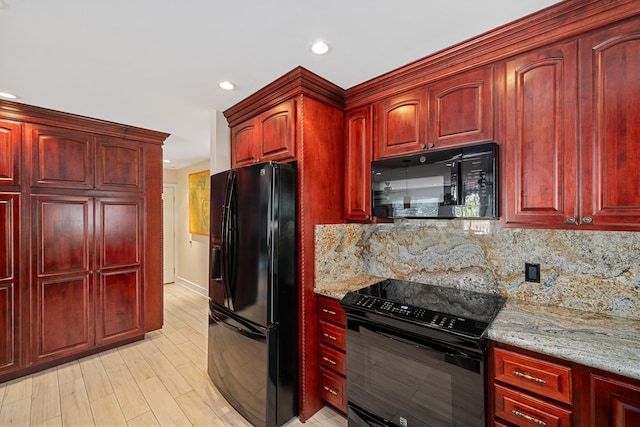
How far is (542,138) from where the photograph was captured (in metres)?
1.54

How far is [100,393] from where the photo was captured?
2.44 meters

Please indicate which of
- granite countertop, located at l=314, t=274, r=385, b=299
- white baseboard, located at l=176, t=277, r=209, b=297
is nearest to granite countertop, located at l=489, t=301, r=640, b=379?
granite countertop, located at l=314, t=274, r=385, b=299

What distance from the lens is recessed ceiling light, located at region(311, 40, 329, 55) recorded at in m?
1.70

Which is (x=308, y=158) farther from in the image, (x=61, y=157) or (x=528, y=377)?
(x=61, y=157)

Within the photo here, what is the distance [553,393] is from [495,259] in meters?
0.85

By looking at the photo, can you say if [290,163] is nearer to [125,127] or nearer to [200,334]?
[125,127]

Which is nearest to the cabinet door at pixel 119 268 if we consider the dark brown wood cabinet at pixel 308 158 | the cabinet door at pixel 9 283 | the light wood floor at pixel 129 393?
the light wood floor at pixel 129 393

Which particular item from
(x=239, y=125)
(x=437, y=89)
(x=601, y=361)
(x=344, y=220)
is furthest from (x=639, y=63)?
(x=239, y=125)

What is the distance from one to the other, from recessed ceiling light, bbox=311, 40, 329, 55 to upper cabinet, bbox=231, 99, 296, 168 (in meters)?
0.45

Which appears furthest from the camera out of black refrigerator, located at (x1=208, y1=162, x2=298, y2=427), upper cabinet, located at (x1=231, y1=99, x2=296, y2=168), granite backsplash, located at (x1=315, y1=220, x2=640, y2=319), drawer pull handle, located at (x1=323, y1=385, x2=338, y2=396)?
upper cabinet, located at (x1=231, y1=99, x2=296, y2=168)

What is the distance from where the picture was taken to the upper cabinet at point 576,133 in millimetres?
1333

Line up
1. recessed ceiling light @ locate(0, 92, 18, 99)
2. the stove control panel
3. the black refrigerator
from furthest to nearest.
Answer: recessed ceiling light @ locate(0, 92, 18, 99) → the black refrigerator → the stove control panel

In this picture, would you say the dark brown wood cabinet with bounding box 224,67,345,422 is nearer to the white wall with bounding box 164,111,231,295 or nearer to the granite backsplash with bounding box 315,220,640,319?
the granite backsplash with bounding box 315,220,640,319

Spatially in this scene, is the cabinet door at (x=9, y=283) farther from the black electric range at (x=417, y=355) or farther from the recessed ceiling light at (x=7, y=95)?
the black electric range at (x=417, y=355)
